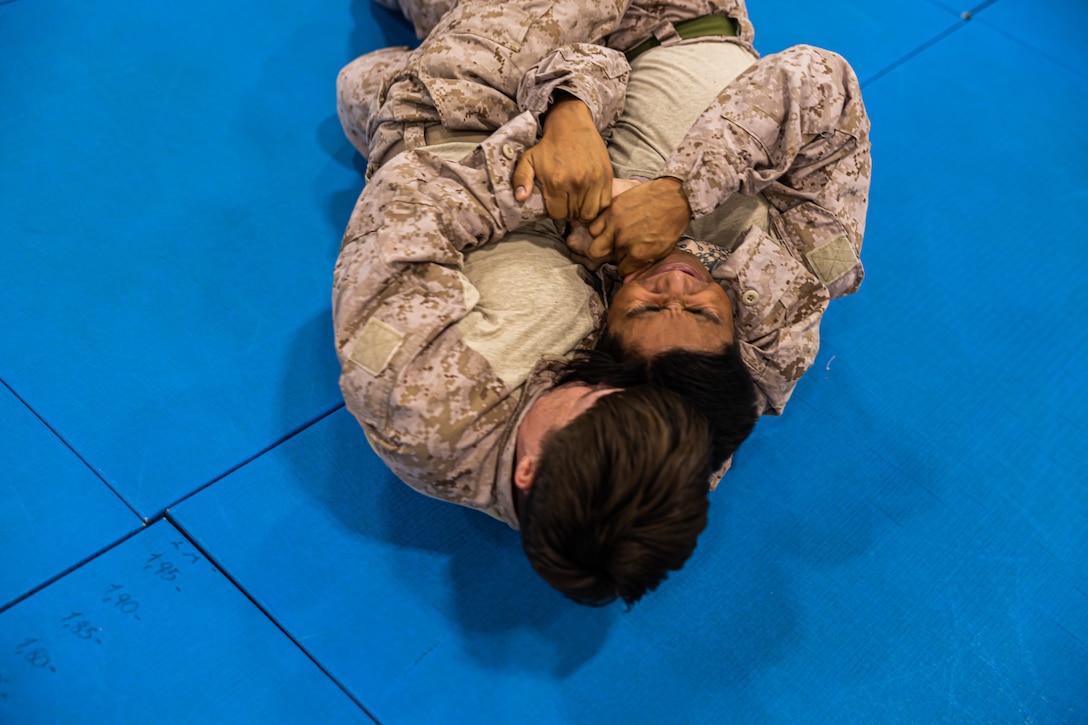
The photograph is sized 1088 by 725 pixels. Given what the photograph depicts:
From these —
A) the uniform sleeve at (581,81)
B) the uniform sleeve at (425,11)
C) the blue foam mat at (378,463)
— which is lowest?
the blue foam mat at (378,463)

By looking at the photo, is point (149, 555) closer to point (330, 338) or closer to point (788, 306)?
point (330, 338)

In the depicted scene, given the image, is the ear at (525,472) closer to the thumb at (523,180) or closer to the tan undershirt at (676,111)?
the thumb at (523,180)

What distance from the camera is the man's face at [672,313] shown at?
61.6 inches

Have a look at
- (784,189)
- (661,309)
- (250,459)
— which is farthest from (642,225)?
(250,459)

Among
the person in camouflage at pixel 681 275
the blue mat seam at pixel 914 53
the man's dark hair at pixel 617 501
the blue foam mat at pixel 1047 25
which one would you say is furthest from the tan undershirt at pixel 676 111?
the blue foam mat at pixel 1047 25

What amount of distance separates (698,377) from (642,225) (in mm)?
385

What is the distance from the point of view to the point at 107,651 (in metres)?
1.63

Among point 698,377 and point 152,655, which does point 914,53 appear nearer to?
point 698,377

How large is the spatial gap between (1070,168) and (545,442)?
7.93 ft

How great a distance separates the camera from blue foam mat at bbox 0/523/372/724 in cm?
158

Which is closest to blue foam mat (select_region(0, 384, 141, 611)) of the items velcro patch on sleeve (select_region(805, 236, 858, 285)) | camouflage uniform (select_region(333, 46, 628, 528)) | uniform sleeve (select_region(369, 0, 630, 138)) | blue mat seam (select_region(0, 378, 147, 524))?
blue mat seam (select_region(0, 378, 147, 524))

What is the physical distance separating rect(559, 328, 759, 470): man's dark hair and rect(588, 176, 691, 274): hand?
216 millimetres

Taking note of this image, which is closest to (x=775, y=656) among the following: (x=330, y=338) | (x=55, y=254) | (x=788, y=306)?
(x=788, y=306)

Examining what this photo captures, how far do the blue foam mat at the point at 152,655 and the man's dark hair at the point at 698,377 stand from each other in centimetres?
83
